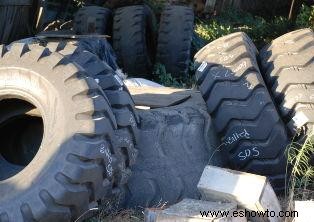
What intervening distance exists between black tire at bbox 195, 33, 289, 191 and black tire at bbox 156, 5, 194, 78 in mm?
3271

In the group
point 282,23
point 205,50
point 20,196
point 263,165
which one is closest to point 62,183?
point 20,196

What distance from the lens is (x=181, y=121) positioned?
3.69 meters

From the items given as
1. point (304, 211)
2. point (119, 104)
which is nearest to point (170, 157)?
point (119, 104)

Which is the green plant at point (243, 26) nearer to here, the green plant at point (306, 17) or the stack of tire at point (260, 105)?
the green plant at point (306, 17)

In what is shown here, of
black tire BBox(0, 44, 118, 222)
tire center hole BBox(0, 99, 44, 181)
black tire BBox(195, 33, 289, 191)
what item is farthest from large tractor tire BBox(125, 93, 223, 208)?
tire center hole BBox(0, 99, 44, 181)

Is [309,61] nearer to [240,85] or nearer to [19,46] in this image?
[240,85]

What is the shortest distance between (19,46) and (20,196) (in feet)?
3.34

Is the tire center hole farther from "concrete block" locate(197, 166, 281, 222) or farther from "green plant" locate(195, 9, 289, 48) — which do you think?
"green plant" locate(195, 9, 289, 48)

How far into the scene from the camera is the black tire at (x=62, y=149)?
287 cm

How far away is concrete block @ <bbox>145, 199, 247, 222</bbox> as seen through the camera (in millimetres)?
2684

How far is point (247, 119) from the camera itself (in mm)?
3488

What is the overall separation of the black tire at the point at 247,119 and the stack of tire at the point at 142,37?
3.24 metres

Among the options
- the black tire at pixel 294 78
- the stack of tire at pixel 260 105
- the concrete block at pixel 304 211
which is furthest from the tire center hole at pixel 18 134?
the concrete block at pixel 304 211

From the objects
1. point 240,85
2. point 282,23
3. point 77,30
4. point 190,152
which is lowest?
point 282,23
